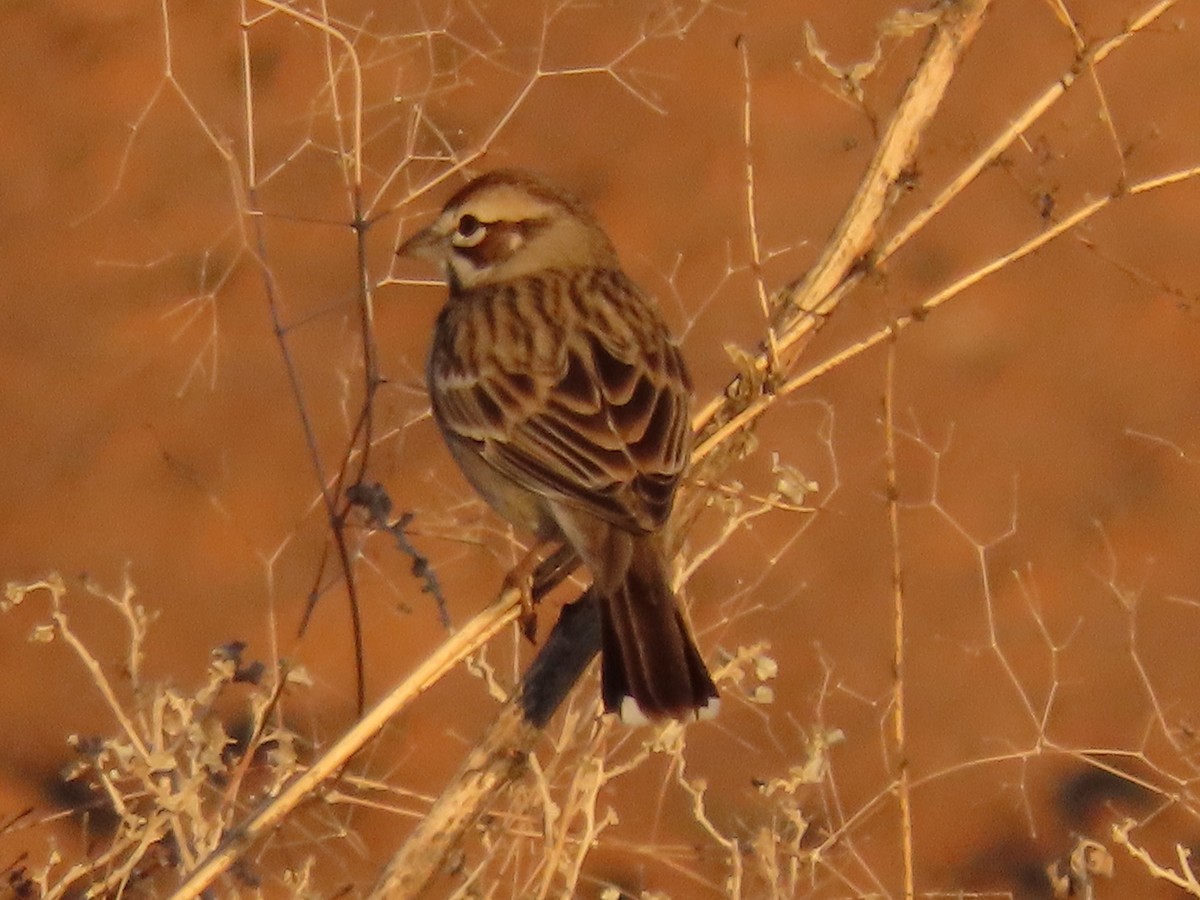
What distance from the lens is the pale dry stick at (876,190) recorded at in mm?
3883

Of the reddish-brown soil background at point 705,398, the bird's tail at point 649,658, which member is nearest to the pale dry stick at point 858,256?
the bird's tail at point 649,658

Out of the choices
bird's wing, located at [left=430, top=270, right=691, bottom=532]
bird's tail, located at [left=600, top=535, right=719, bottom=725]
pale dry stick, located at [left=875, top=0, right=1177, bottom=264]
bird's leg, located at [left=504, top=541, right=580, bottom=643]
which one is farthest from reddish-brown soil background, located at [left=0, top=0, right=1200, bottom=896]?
pale dry stick, located at [left=875, top=0, right=1177, bottom=264]

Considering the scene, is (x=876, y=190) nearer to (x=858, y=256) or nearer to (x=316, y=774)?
(x=858, y=256)

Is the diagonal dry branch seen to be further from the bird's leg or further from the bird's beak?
the bird's beak

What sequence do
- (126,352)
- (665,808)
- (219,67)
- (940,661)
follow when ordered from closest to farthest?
(665,808)
(940,661)
(126,352)
(219,67)

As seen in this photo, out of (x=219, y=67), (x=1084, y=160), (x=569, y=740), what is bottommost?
(x=1084, y=160)

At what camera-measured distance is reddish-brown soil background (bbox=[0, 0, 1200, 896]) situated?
26.6 feet

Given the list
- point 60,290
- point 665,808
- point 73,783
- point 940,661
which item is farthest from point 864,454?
point 60,290

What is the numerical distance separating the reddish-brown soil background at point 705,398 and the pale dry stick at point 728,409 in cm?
285

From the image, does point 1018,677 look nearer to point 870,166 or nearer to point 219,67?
point 870,166

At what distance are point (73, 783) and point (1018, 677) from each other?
13.1 feet

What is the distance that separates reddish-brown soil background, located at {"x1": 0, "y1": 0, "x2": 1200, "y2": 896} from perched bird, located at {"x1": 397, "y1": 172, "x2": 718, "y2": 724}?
1.18 meters

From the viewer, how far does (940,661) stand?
855 cm

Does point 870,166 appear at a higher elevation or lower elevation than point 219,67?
higher
